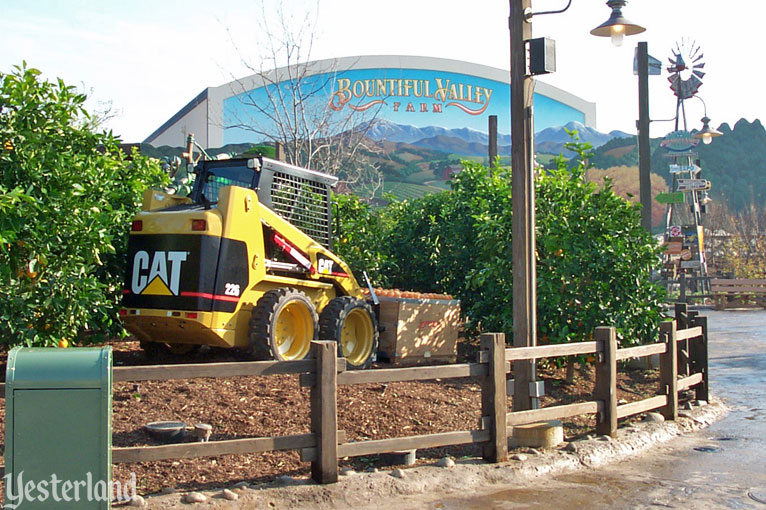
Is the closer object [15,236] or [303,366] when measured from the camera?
[303,366]

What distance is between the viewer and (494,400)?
7016 millimetres

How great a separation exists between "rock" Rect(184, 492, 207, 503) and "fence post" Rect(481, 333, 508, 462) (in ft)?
8.27

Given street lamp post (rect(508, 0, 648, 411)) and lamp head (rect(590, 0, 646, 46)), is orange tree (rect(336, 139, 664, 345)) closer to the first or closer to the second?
lamp head (rect(590, 0, 646, 46))

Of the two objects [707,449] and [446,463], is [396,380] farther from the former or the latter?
[707,449]

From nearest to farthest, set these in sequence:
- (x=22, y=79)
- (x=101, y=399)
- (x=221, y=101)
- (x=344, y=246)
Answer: (x=101, y=399), (x=22, y=79), (x=344, y=246), (x=221, y=101)

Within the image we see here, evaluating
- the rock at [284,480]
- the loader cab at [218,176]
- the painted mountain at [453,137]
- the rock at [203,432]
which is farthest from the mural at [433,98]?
the rock at [284,480]

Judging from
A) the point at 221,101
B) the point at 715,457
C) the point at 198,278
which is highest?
the point at 221,101

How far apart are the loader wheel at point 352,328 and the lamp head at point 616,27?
5.03m

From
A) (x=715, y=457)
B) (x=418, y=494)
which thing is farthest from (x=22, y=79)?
(x=715, y=457)

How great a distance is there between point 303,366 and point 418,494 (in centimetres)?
131

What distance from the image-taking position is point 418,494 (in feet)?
20.6

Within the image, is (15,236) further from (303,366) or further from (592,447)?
(592,447)

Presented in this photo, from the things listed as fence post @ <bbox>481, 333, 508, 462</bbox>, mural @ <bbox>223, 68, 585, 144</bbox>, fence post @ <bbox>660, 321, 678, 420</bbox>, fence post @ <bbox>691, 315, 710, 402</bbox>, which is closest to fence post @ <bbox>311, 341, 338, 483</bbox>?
fence post @ <bbox>481, 333, 508, 462</bbox>

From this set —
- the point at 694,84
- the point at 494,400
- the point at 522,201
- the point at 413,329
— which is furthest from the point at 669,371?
the point at 694,84
